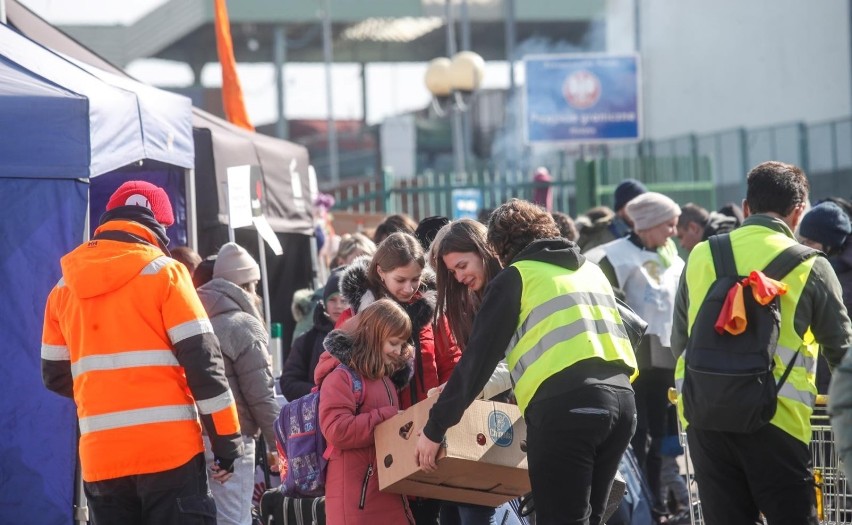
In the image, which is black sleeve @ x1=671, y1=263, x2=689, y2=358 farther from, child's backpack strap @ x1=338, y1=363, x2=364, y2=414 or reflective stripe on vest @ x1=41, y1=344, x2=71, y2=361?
reflective stripe on vest @ x1=41, y1=344, x2=71, y2=361

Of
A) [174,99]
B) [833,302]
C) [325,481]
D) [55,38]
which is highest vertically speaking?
[55,38]

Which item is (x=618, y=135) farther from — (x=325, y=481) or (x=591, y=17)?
(x=325, y=481)

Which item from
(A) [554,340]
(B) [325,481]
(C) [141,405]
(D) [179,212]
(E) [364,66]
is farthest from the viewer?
(E) [364,66]

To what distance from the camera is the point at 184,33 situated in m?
33.1

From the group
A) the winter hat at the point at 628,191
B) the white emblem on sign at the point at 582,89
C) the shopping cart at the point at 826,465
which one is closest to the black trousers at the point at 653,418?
the winter hat at the point at 628,191

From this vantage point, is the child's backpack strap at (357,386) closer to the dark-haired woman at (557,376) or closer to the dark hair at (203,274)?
the dark-haired woman at (557,376)

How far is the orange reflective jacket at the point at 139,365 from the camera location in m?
5.15

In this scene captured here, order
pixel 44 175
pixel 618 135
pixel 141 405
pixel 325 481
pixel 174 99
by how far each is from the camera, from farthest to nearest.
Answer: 1. pixel 618 135
2. pixel 174 99
3. pixel 44 175
4. pixel 325 481
5. pixel 141 405

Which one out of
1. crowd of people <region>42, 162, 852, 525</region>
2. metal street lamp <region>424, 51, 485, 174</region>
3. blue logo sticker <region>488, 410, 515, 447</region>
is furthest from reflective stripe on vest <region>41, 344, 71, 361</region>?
metal street lamp <region>424, 51, 485, 174</region>

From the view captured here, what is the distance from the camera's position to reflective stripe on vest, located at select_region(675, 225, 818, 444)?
477cm

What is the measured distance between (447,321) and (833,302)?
5.49ft

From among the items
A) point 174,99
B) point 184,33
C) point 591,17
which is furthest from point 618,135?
point 174,99

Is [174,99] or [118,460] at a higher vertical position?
[174,99]

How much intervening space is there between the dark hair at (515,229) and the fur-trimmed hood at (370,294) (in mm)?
751
